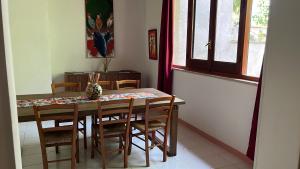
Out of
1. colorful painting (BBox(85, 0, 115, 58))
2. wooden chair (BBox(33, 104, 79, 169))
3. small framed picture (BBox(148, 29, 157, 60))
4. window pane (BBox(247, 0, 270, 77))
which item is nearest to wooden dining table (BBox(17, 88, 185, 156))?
wooden chair (BBox(33, 104, 79, 169))

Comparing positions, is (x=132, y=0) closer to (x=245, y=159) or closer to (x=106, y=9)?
(x=106, y=9)

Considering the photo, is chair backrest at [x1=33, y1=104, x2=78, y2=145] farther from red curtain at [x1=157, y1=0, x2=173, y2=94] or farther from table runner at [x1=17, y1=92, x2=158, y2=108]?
red curtain at [x1=157, y1=0, x2=173, y2=94]

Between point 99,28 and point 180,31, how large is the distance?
5.71ft

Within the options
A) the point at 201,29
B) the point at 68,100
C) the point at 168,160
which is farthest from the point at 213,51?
the point at 68,100

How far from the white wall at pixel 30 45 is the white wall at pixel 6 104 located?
13.2 feet

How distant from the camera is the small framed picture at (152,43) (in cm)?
486

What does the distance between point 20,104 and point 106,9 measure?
3023 millimetres

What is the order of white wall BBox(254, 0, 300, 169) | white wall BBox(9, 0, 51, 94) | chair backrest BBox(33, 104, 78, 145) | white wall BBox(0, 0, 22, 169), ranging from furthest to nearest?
white wall BBox(9, 0, 51, 94) < chair backrest BBox(33, 104, 78, 145) < white wall BBox(254, 0, 300, 169) < white wall BBox(0, 0, 22, 169)

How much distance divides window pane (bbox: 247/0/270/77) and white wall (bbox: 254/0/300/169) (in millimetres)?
1844

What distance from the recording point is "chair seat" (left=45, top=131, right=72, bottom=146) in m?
2.39

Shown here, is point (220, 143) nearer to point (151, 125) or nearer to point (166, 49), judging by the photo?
point (151, 125)

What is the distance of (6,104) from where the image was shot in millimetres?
563

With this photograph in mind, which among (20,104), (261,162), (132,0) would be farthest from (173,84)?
(261,162)

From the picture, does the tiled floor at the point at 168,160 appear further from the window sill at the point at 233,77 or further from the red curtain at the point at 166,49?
the red curtain at the point at 166,49
